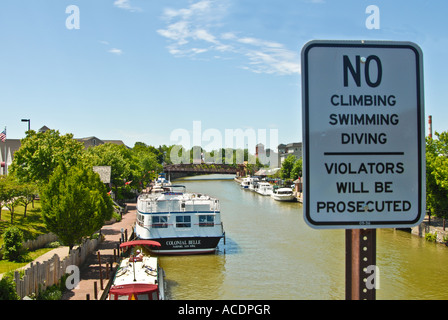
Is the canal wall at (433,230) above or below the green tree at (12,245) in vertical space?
below

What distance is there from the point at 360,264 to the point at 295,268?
26653 millimetres

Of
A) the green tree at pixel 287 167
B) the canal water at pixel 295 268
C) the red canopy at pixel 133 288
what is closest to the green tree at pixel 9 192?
the canal water at pixel 295 268

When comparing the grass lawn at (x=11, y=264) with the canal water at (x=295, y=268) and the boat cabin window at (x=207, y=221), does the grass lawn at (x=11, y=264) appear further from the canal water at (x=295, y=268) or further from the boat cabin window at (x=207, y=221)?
the boat cabin window at (x=207, y=221)

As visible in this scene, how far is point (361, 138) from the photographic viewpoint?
2.67 metres

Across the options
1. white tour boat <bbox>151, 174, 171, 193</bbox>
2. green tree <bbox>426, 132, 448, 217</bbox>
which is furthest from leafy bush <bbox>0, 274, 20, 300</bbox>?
white tour boat <bbox>151, 174, 171, 193</bbox>

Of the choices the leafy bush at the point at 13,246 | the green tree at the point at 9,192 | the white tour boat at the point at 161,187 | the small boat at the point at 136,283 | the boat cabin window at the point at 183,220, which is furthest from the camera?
the white tour boat at the point at 161,187

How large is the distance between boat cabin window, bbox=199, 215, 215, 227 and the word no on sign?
29850 mm

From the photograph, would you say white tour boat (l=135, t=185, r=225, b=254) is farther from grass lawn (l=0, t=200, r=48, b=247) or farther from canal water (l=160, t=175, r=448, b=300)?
grass lawn (l=0, t=200, r=48, b=247)

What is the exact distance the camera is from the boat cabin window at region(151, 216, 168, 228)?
32.0 meters

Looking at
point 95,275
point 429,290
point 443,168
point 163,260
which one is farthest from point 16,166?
point 443,168

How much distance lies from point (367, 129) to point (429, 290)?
80.6 ft

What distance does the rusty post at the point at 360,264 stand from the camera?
250cm

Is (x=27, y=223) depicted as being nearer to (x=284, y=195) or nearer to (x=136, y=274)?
(x=136, y=274)

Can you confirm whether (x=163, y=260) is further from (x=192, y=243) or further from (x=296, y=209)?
(x=296, y=209)
